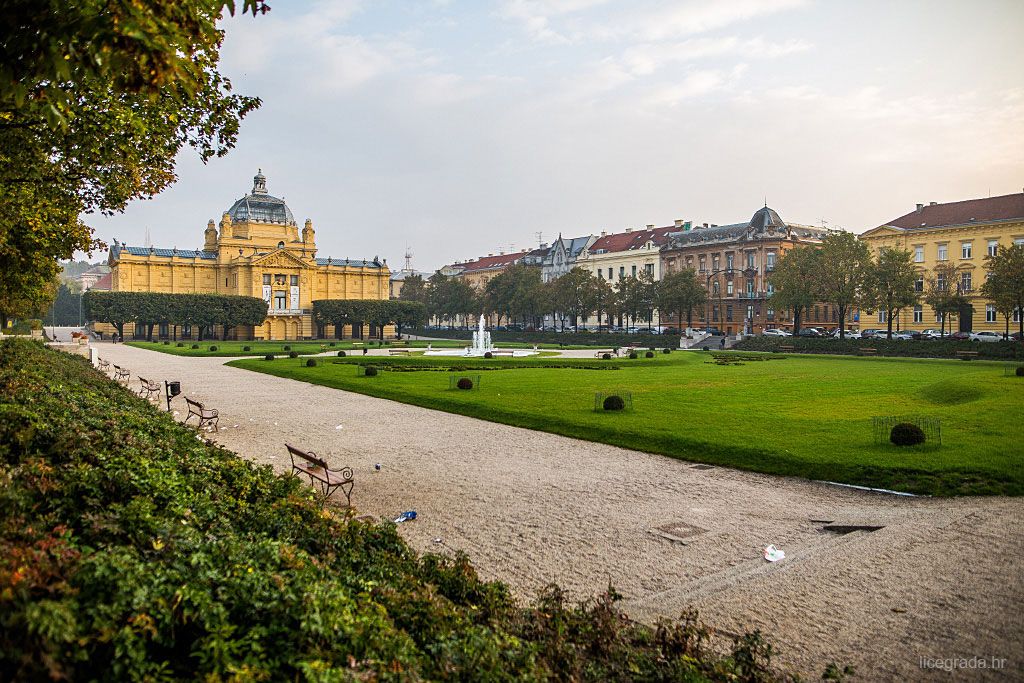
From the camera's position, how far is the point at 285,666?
4199 mm

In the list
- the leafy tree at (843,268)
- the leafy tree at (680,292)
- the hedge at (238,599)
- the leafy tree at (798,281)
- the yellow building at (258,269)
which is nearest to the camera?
the hedge at (238,599)

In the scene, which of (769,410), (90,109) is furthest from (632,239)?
(90,109)

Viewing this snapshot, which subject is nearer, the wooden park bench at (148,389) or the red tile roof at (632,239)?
the wooden park bench at (148,389)

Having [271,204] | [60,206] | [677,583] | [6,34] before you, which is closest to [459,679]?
[677,583]

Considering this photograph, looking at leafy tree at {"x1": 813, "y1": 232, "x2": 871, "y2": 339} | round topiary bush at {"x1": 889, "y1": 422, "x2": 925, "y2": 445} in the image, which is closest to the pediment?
leafy tree at {"x1": 813, "y1": 232, "x2": 871, "y2": 339}

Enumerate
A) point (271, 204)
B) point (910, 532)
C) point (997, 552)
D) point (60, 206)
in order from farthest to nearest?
1. point (271, 204)
2. point (60, 206)
3. point (910, 532)
4. point (997, 552)

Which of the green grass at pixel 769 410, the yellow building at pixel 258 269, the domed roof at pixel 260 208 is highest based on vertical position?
the domed roof at pixel 260 208

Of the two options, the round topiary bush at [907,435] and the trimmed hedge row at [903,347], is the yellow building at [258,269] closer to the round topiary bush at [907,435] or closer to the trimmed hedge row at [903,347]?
the trimmed hedge row at [903,347]

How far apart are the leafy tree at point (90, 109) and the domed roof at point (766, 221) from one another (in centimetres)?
8683

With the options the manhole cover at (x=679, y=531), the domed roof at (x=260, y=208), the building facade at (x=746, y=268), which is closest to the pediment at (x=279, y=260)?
the domed roof at (x=260, y=208)

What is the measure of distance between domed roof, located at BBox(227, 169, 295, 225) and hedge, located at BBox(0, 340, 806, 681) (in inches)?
4448

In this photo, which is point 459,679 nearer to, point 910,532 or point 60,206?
point 910,532

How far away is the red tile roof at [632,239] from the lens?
110m

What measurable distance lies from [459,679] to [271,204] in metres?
121
